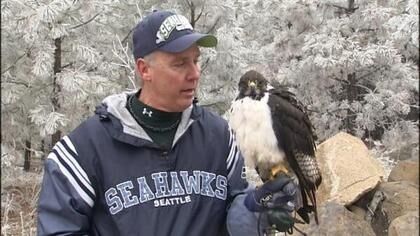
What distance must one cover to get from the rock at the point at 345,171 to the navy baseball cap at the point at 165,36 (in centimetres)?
425

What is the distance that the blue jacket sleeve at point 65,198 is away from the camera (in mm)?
2191

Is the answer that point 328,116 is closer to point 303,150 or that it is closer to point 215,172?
point 303,150

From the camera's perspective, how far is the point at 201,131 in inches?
96.7

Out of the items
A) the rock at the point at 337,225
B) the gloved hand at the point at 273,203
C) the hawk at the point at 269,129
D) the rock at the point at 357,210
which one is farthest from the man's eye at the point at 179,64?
the rock at the point at 357,210

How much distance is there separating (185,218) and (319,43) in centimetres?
1055

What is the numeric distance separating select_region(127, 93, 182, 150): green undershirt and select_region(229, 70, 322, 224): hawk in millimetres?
592

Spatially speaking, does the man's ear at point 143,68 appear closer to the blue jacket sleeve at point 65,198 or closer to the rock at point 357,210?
the blue jacket sleeve at point 65,198

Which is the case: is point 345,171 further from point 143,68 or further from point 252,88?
point 143,68

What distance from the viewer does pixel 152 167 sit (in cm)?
230

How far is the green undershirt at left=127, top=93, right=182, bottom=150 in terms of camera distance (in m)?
2.34

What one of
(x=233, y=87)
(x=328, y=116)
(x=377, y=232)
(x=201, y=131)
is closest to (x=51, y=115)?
(x=233, y=87)


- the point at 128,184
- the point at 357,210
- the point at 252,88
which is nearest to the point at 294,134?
the point at 252,88

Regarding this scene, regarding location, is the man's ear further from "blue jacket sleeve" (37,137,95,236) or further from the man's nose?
"blue jacket sleeve" (37,137,95,236)

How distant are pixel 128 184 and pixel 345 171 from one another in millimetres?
4620
